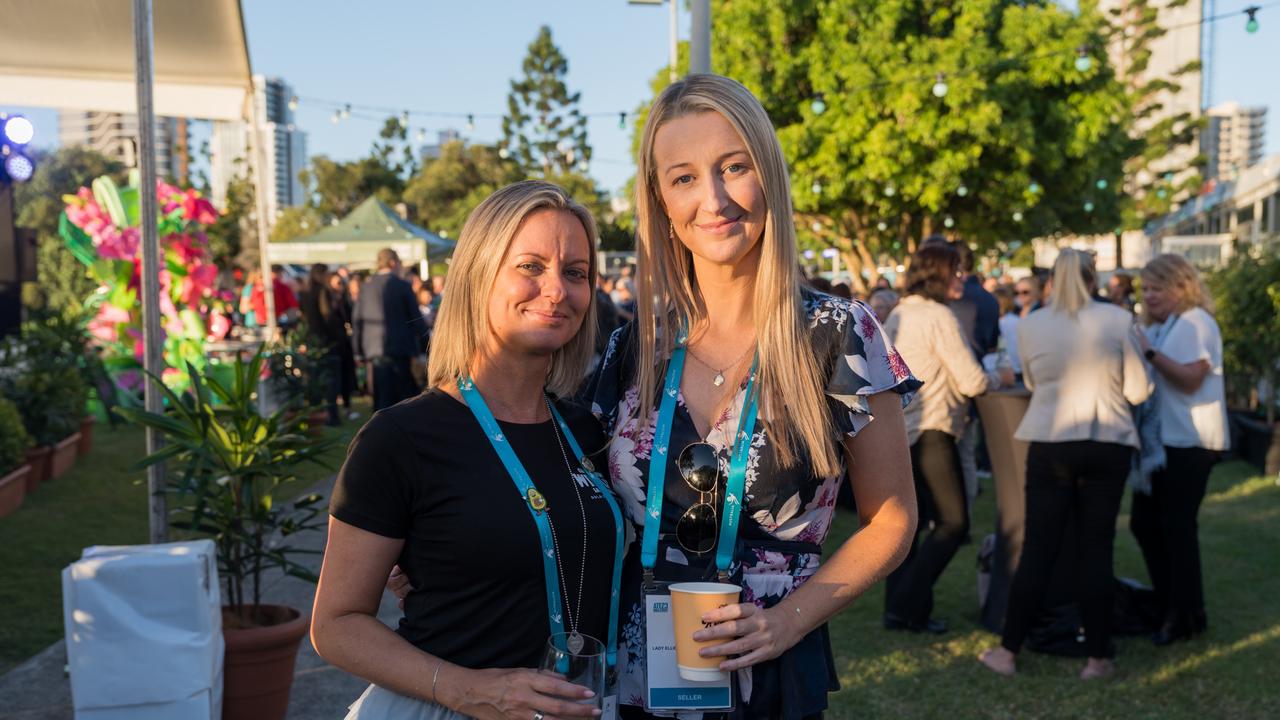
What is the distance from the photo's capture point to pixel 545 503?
1.90 metres

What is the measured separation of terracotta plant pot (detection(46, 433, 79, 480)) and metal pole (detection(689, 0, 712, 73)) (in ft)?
21.5

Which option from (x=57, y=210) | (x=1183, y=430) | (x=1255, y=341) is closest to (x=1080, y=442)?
(x=1183, y=430)

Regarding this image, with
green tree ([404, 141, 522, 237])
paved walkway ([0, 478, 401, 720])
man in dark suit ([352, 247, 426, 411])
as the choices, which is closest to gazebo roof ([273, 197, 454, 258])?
man in dark suit ([352, 247, 426, 411])

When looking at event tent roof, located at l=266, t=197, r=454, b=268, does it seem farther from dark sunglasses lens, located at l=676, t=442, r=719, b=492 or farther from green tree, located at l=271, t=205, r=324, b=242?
green tree, located at l=271, t=205, r=324, b=242

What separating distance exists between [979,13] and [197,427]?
2156 cm

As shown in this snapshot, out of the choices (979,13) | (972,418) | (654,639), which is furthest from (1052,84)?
(654,639)

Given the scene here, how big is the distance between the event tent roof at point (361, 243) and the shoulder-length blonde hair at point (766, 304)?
20020mm

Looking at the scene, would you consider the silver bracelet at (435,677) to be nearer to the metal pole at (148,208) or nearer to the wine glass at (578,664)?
the wine glass at (578,664)

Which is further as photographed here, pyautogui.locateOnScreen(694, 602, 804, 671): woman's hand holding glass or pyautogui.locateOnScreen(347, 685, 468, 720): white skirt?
pyautogui.locateOnScreen(347, 685, 468, 720): white skirt

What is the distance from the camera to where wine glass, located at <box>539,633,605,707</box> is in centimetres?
166

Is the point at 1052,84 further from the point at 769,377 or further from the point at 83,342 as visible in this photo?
the point at 769,377

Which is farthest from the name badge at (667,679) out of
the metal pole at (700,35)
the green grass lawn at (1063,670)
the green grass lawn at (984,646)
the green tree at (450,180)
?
the green tree at (450,180)

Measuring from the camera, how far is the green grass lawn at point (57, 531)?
5.56m

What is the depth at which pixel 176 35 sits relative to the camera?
238 inches
